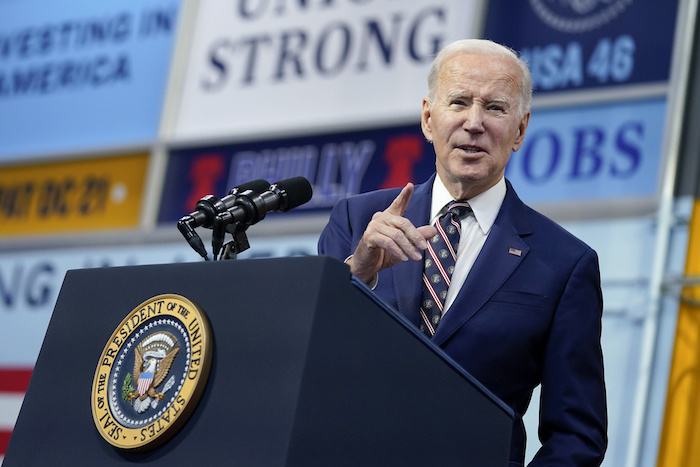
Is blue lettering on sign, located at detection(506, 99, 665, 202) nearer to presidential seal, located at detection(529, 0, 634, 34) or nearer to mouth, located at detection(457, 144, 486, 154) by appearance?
presidential seal, located at detection(529, 0, 634, 34)

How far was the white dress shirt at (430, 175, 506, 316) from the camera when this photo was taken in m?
1.66

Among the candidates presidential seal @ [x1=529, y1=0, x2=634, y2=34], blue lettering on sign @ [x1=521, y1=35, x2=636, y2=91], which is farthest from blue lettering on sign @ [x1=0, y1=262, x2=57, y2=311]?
presidential seal @ [x1=529, y1=0, x2=634, y2=34]

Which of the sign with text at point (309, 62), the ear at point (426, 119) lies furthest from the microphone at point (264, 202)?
the sign with text at point (309, 62)

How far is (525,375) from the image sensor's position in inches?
62.9

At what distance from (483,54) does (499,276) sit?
0.38m

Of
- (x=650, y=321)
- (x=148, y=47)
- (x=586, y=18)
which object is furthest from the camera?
(x=148, y=47)

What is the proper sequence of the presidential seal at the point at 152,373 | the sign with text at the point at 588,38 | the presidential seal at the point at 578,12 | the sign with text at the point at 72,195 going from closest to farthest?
the presidential seal at the point at 152,373, the sign with text at the point at 588,38, the presidential seal at the point at 578,12, the sign with text at the point at 72,195

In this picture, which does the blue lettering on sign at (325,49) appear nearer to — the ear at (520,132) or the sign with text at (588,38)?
the sign with text at (588,38)

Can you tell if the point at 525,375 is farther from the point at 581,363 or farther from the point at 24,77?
the point at 24,77

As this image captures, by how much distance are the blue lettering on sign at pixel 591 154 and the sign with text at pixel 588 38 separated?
0.43 feet

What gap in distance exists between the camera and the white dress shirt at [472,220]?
1.66 m

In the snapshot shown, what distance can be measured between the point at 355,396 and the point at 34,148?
192 inches

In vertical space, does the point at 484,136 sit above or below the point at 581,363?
above

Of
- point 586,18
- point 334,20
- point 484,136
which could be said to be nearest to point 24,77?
point 334,20
